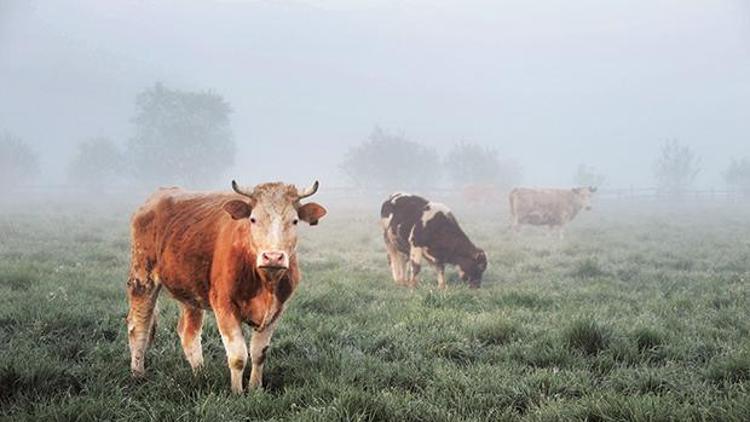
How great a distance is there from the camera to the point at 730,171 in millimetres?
68125

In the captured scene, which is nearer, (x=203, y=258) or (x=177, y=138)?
(x=203, y=258)

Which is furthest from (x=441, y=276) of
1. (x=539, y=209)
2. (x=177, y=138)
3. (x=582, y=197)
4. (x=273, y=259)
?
(x=177, y=138)

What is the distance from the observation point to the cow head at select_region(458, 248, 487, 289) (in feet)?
37.2

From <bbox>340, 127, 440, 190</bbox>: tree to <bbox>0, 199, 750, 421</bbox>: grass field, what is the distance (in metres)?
53.2

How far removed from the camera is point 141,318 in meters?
5.19

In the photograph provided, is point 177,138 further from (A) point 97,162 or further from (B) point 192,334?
(B) point 192,334

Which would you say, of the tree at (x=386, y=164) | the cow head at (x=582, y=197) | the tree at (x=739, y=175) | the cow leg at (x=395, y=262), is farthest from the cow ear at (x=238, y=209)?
the tree at (x=739, y=175)

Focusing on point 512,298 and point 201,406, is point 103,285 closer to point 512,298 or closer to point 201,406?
point 201,406

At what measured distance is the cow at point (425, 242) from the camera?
1148cm

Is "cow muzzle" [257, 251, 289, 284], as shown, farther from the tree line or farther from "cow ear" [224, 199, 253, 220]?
the tree line

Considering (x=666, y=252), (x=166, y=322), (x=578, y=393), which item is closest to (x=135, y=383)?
(x=166, y=322)

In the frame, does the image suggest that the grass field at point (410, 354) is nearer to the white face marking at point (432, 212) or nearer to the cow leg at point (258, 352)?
the cow leg at point (258, 352)

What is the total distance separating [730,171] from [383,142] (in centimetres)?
4362

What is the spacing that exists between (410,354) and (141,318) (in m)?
2.64
